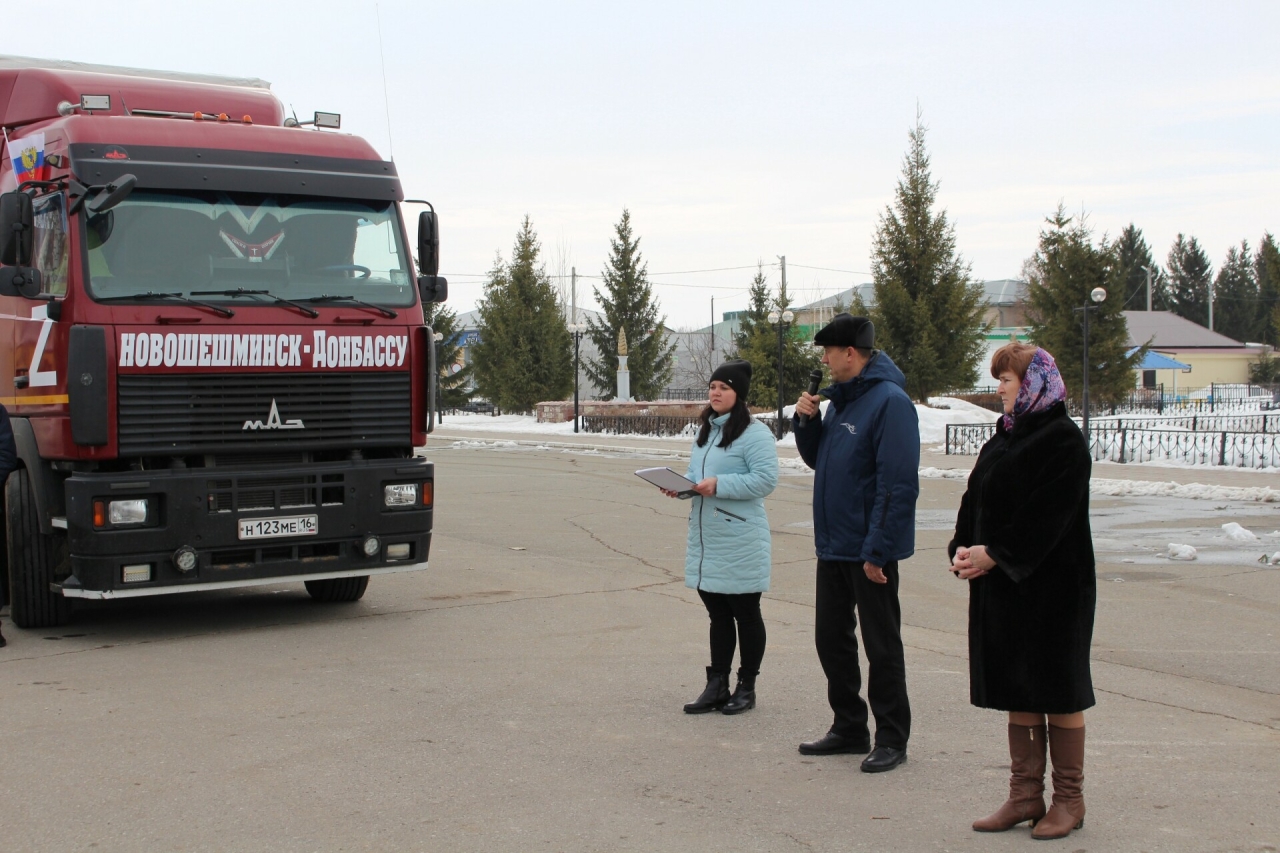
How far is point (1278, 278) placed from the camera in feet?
121

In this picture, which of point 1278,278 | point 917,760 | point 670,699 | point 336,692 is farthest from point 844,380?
point 1278,278

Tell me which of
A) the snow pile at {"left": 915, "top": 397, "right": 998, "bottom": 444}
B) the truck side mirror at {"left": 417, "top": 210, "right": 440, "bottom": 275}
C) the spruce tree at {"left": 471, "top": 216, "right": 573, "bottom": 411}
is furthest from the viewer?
the spruce tree at {"left": 471, "top": 216, "right": 573, "bottom": 411}

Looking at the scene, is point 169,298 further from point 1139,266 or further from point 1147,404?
point 1139,266

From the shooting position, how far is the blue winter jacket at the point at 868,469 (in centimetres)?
525

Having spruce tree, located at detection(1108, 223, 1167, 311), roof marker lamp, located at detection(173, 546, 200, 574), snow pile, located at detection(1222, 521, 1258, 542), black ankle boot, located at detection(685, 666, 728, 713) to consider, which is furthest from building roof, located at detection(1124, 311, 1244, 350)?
black ankle boot, located at detection(685, 666, 728, 713)

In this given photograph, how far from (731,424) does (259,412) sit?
11.6 feet

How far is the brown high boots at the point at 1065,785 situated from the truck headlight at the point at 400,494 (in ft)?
17.6

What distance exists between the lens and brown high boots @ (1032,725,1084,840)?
4.49 metres

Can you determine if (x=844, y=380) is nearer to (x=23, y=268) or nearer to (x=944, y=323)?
(x=23, y=268)

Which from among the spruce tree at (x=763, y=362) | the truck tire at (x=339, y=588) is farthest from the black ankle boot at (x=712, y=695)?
the spruce tree at (x=763, y=362)

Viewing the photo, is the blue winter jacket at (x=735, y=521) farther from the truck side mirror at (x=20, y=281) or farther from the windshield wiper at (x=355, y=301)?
the truck side mirror at (x=20, y=281)

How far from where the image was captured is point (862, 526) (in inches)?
213

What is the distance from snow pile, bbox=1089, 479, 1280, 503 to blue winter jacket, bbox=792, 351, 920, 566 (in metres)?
12.8

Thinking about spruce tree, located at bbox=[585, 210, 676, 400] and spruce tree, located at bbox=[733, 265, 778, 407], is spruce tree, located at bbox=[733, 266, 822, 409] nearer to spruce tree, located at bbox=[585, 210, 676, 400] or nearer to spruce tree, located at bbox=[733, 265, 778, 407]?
spruce tree, located at bbox=[733, 265, 778, 407]
